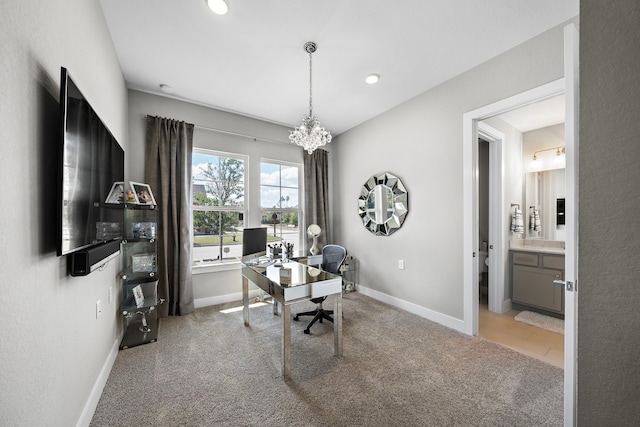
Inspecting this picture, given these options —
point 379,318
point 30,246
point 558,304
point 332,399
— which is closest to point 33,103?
point 30,246

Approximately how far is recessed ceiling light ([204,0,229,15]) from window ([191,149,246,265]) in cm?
198

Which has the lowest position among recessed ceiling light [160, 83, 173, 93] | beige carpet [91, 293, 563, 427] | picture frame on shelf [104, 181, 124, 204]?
beige carpet [91, 293, 563, 427]

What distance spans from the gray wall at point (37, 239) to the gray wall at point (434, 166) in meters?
3.22

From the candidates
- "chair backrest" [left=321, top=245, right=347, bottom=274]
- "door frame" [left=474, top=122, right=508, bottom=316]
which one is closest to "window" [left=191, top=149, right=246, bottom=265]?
"chair backrest" [left=321, top=245, right=347, bottom=274]

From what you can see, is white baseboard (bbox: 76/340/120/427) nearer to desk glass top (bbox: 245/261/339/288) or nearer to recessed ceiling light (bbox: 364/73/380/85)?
desk glass top (bbox: 245/261/339/288)

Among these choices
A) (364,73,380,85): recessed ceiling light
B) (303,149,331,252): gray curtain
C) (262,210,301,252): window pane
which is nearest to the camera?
(364,73,380,85): recessed ceiling light

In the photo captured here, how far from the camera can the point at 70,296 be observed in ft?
4.37

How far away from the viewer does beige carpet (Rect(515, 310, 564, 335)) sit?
2.81 metres

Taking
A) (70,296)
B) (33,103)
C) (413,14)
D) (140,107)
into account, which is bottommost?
(70,296)

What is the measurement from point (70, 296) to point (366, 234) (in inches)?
136

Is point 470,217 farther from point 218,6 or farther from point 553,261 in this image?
point 218,6

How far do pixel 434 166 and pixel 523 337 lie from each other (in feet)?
6.91

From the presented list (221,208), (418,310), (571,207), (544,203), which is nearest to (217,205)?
(221,208)

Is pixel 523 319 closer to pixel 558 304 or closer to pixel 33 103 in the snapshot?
pixel 558 304
